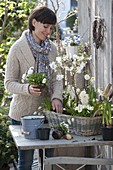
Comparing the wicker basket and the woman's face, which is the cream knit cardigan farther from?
the wicker basket

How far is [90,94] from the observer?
2854mm

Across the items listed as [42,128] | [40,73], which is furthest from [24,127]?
[40,73]

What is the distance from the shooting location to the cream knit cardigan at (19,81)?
2994 mm

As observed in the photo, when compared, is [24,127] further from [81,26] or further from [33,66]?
[81,26]

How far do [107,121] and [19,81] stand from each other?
0.69 m

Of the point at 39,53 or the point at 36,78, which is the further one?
the point at 39,53

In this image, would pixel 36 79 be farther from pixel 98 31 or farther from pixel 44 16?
pixel 98 31

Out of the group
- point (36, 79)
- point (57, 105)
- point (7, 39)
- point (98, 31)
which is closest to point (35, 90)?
point (36, 79)

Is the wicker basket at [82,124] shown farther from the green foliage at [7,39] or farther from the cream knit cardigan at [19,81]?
the green foliage at [7,39]

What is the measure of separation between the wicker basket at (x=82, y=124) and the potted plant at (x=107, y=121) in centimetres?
7

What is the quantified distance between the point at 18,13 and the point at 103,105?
2.95 m

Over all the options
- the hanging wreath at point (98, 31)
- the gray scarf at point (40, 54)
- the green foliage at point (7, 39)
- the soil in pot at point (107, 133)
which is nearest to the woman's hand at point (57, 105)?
the gray scarf at point (40, 54)

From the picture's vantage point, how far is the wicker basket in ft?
9.00

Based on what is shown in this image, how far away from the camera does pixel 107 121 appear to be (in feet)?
8.77
